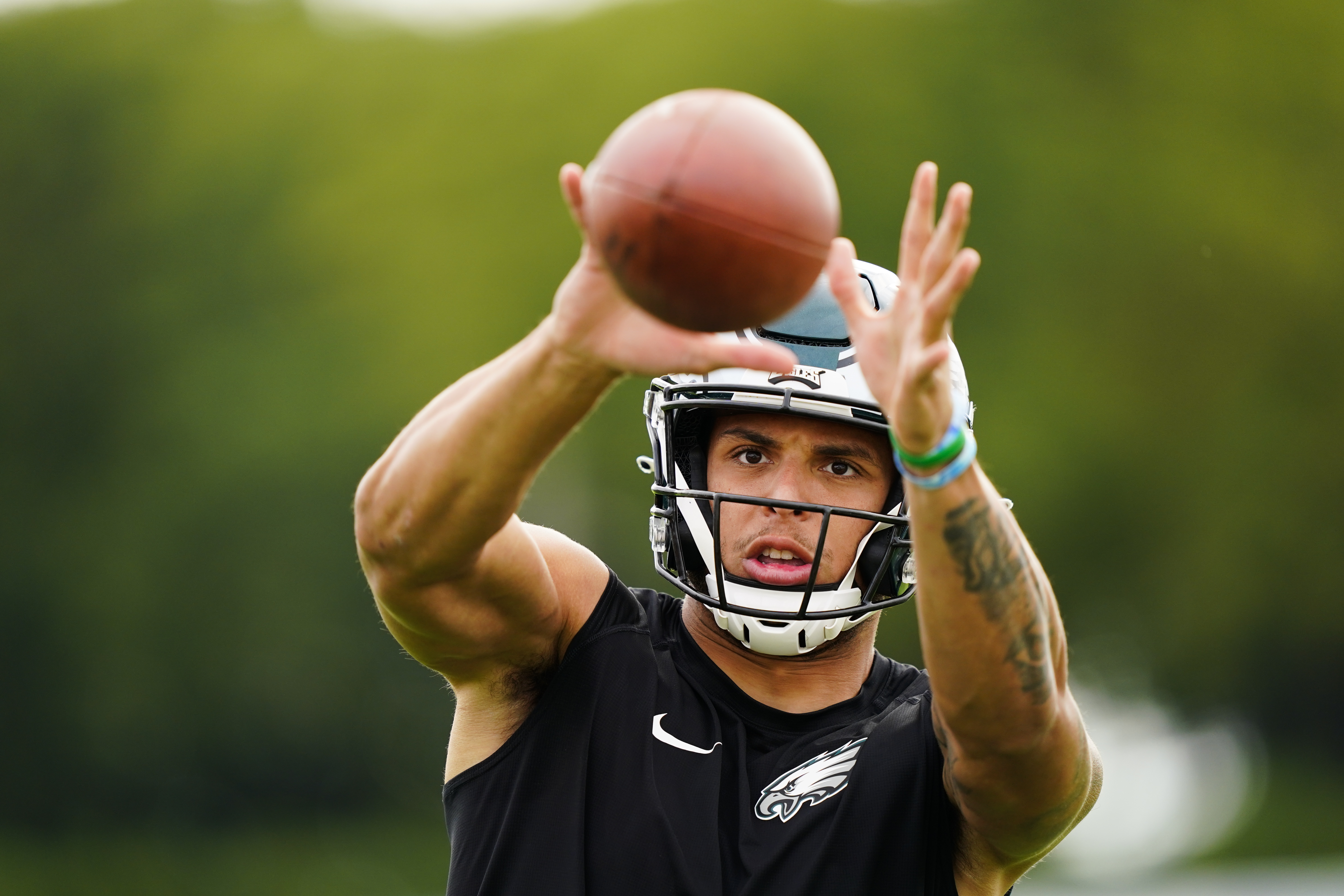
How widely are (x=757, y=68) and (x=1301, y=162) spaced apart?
7444mm

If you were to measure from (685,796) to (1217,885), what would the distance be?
405 inches

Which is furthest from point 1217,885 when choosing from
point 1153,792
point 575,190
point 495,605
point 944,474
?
point 575,190

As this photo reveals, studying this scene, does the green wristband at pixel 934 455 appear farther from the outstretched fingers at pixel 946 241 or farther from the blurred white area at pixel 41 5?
the blurred white area at pixel 41 5

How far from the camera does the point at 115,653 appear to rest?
67.1ft

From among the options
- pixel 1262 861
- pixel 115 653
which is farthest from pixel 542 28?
pixel 1262 861

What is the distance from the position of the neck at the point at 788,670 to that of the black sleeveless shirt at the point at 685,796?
0.07 meters

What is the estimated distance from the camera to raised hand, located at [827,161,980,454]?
2875 mm

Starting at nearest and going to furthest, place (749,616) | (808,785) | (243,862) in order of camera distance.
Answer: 1. (808,785)
2. (749,616)
3. (243,862)

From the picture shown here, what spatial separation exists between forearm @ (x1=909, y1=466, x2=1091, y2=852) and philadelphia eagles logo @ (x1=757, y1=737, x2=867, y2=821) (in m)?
0.26

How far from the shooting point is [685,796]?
3.54m

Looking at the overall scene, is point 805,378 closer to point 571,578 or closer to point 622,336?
point 571,578

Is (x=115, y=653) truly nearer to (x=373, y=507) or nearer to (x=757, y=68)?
(x=757, y=68)

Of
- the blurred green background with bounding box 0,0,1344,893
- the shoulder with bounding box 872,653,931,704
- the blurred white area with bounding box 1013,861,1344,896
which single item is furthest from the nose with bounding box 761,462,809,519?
the blurred green background with bounding box 0,0,1344,893

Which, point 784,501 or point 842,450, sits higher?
point 842,450
